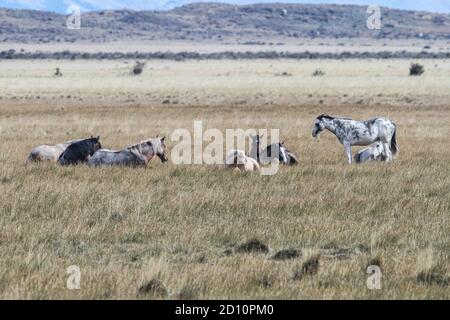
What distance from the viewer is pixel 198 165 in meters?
18.8

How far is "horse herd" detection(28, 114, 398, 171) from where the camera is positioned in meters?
18.3

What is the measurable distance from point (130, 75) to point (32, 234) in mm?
61256

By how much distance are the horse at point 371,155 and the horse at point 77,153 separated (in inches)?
206

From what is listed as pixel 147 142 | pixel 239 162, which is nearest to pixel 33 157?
pixel 147 142

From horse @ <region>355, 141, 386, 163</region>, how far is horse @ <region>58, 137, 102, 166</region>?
17.2ft

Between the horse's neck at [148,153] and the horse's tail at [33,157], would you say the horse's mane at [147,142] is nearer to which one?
the horse's neck at [148,153]

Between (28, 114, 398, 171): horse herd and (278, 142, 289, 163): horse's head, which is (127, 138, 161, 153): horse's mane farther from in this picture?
(278, 142, 289, 163): horse's head

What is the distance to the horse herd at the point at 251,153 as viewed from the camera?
18312 mm

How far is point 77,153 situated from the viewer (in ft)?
61.3

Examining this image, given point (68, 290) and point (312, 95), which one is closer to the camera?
point (68, 290)

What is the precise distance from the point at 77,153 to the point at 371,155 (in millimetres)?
5799

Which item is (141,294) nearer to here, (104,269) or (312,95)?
(104,269)

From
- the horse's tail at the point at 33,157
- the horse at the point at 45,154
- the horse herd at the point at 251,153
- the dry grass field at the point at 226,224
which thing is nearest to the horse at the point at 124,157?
the horse herd at the point at 251,153
